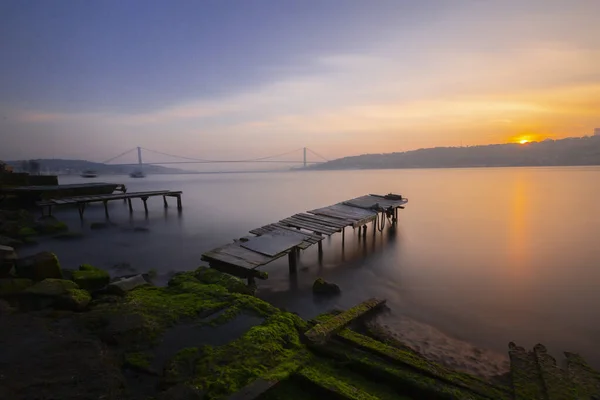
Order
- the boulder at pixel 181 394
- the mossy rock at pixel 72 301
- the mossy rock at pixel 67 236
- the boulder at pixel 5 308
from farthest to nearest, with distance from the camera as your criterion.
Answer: the mossy rock at pixel 67 236 < the mossy rock at pixel 72 301 < the boulder at pixel 5 308 < the boulder at pixel 181 394

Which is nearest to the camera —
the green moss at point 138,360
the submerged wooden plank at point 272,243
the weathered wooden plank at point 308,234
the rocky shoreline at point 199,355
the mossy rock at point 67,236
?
the rocky shoreline at point 199,355

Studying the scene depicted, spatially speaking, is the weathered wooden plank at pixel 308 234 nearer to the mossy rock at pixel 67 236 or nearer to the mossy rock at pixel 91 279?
the mossy rock at pixel 91 279

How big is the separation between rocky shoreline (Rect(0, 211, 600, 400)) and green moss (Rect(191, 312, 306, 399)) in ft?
0.05

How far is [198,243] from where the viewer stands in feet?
52.0

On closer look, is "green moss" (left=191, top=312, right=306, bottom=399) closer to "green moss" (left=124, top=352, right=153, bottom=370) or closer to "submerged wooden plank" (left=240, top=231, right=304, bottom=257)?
"green moss" (left=124, top=352, right=153, bottom=370)

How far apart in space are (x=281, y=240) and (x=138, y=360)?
579 centimetres

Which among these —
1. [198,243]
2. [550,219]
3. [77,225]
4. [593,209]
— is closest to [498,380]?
[198,243]

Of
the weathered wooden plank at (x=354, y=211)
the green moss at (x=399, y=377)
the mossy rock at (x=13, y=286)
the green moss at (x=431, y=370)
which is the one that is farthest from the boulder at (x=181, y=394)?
the weathered wooden plank at (x=354, y=211)

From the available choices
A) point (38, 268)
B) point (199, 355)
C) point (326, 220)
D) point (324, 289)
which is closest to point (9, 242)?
point (38, 268)

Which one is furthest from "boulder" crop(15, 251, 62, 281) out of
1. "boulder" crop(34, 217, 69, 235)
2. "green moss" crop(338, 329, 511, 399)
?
"boulder" crop(34, 217, 69, 235)

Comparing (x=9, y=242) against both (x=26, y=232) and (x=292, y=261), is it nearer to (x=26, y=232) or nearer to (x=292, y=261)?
(x=26, y=232)

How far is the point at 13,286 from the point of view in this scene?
5418 mm

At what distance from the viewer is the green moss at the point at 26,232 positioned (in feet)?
45.8

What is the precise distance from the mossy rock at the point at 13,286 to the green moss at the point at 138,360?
8.96 ft
